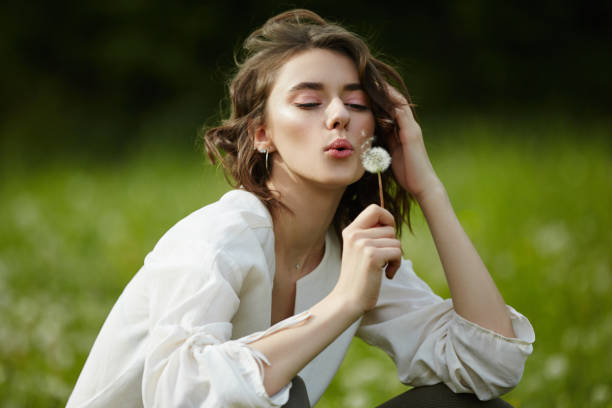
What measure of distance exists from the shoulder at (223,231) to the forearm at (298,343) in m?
0.31

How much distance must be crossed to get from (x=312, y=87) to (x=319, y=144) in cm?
21

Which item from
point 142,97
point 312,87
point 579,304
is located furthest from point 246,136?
point 142,97

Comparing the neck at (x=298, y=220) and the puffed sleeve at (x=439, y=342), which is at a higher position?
the neck at (x=298, y=220)

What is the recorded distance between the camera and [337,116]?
2195 mm

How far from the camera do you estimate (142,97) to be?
1359cm

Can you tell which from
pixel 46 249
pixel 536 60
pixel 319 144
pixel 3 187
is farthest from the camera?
pixel 536 60

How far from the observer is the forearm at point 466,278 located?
7.43 ft

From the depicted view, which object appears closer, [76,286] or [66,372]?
[66,372]

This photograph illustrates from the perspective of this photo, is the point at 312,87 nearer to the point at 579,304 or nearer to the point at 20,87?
the point at 579,304

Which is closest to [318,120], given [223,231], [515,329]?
[223,231]

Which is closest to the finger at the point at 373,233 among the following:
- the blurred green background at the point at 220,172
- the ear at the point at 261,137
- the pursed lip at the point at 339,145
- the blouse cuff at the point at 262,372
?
the blouse cuff at the point at 262,372

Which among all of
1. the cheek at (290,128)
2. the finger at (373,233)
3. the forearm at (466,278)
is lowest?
the forearm at (466,278)

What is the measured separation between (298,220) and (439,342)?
24.2 inches

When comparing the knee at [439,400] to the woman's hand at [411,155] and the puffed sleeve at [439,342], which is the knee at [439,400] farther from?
the woman's hand at [411,155]
